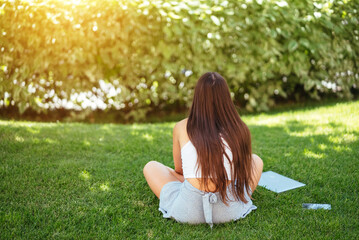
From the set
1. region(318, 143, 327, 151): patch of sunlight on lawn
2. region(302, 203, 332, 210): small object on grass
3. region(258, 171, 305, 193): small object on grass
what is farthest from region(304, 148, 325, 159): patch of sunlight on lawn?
region(302, 203, 332, 210): small object on grass

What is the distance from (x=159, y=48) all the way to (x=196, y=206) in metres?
3.46

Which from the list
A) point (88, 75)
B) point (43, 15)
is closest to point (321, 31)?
point (88, 75)

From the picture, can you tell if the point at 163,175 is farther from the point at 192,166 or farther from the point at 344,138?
the point at 344,138

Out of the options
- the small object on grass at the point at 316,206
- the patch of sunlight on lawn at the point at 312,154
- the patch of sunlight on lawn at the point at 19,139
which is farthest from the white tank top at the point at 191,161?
the patch of sunlight on lawn at the point at 19,139

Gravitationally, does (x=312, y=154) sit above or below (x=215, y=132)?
below

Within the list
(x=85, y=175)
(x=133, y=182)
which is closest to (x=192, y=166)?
(x=133, y=182)

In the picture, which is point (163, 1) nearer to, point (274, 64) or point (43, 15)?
point (43, 15)

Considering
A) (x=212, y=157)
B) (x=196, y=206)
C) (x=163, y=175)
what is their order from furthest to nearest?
1. (x=163, y=175)
2. (x=196, y=206)
3. (x=212, y=157)

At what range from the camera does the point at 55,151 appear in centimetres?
419

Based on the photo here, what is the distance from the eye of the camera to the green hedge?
520 cm

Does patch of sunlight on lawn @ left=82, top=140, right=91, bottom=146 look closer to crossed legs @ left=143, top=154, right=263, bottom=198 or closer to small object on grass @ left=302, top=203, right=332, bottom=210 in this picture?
crossed legs @ left=143, top=154, right=263, bottom=198

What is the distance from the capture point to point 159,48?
17.9ft

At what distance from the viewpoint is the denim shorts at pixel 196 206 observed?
8.39 ft

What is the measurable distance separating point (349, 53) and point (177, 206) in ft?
18.1
